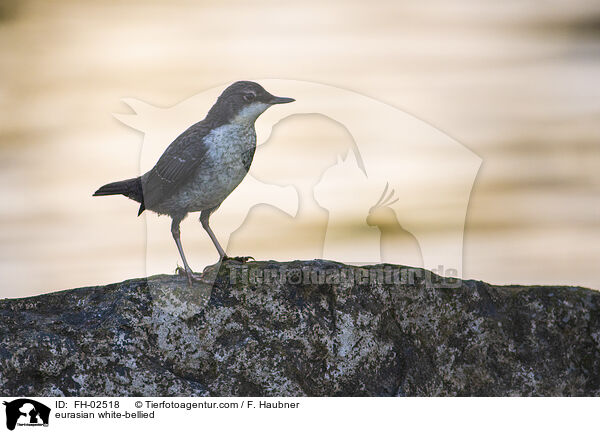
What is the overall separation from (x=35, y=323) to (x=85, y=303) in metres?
0.50

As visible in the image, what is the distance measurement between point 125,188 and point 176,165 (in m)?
0.86

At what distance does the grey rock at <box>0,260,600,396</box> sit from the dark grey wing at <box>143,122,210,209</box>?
42.8 inches

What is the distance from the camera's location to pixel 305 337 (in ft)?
20.9

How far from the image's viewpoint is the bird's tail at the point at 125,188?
7836 millimetres

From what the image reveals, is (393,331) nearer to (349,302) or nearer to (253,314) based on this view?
(349,302)

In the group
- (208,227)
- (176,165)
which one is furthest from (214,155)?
(208,227)

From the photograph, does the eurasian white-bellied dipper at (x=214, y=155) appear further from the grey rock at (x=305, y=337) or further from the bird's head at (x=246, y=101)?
the grey rock at (x=305, y=337)

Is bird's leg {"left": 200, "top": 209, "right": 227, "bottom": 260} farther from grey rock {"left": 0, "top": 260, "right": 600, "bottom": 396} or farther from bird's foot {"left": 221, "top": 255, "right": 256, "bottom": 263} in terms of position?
grey rock {"left": 0, "top": 260, "right": 600, "bottom": 396}

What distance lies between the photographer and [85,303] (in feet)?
22.3
